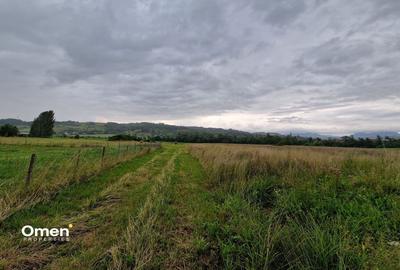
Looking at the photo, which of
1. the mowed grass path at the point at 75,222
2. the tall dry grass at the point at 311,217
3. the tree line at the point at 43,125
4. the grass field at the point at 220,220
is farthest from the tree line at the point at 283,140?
the mowed grass path at the point at 75,222

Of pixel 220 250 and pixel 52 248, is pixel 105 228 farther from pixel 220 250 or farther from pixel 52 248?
pixel 220 250

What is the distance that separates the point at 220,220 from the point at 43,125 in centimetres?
10342

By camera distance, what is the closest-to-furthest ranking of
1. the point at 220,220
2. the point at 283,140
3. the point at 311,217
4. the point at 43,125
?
the point at 311,217, the point at 220,220, the point at 283,140, the point at 43,125

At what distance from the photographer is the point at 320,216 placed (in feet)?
13.7

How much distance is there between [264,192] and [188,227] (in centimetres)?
273

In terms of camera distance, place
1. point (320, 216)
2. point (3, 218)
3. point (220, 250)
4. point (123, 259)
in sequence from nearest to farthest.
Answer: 1. point (123, 259)
2. point (220, 250)
3. point (320, 216)
4. point (3, 218)

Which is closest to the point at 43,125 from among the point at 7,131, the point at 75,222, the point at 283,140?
the point at 7,131

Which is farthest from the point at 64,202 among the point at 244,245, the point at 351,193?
the point at 351,193

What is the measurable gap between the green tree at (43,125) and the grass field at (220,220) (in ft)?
312

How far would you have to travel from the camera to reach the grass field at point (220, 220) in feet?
10.4

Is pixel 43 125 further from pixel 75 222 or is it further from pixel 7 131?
pixel 75 222

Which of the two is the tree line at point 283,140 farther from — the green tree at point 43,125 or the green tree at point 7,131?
the green tree at point 7,131

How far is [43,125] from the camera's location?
286 feet

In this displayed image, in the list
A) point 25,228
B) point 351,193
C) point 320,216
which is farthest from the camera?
point 351,193
